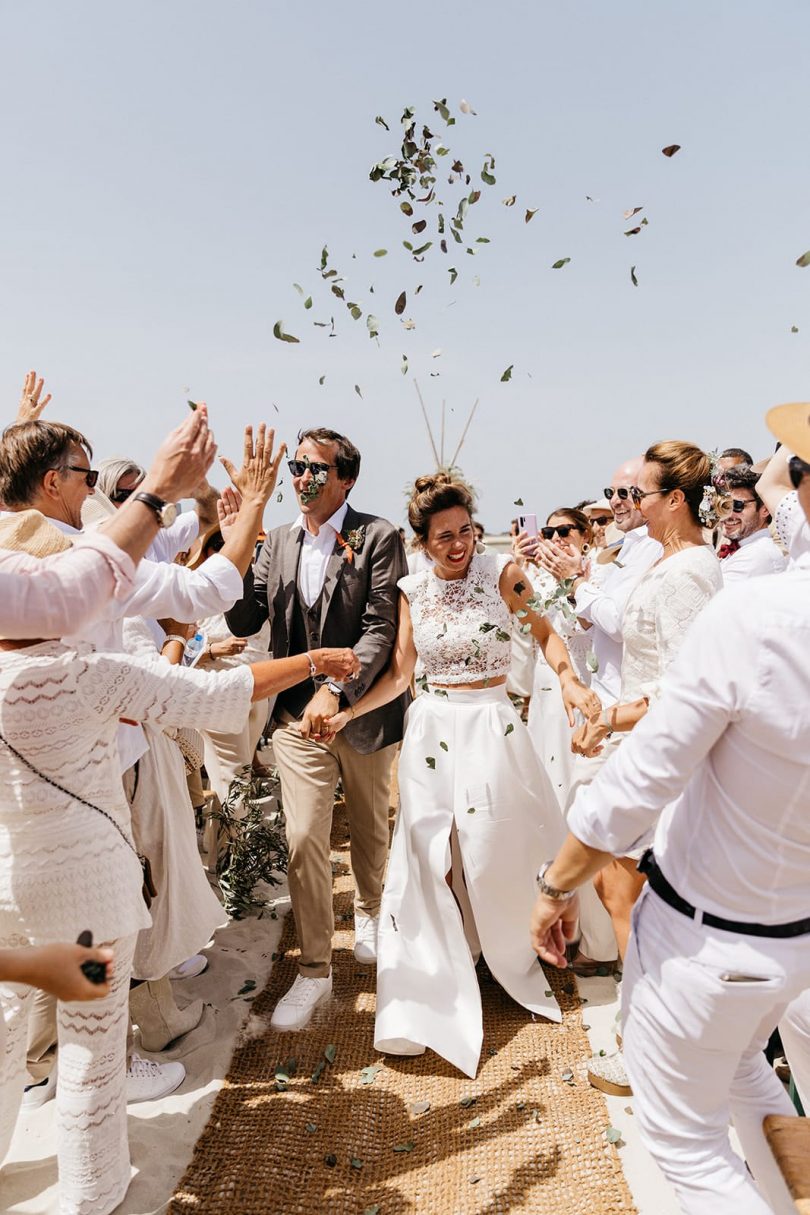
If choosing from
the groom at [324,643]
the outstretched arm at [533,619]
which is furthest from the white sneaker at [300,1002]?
the outstretched arm at [533,619]

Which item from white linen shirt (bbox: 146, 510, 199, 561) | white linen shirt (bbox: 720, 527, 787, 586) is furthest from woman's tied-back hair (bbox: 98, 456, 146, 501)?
white linen shirt (bbox: 720, 527, 787, 586)

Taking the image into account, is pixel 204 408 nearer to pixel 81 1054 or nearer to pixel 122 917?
pixel 122 917

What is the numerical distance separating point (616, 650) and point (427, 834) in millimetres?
1451

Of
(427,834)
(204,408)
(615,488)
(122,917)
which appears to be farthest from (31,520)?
(615,488)

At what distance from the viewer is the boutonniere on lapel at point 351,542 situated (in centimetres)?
416

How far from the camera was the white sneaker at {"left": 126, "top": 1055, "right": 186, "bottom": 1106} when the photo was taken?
132 inches

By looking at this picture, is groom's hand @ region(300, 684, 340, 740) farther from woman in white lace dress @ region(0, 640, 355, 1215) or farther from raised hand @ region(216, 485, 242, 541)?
woman in white lace dress @ region(0, 640, 355, 1215)

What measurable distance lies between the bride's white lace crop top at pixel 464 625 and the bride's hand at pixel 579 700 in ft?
1.14

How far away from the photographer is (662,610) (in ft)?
10.6

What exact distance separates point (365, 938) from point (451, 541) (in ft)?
7.47

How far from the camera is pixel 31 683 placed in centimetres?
233

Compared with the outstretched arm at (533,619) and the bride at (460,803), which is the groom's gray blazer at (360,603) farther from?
the outstretched arm at (533,619)

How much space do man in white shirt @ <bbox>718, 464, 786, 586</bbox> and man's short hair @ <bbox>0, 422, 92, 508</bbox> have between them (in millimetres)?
3618

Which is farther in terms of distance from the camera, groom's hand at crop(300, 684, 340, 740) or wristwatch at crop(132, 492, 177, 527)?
groom's hand at crop(300, 684, 340, 740)
